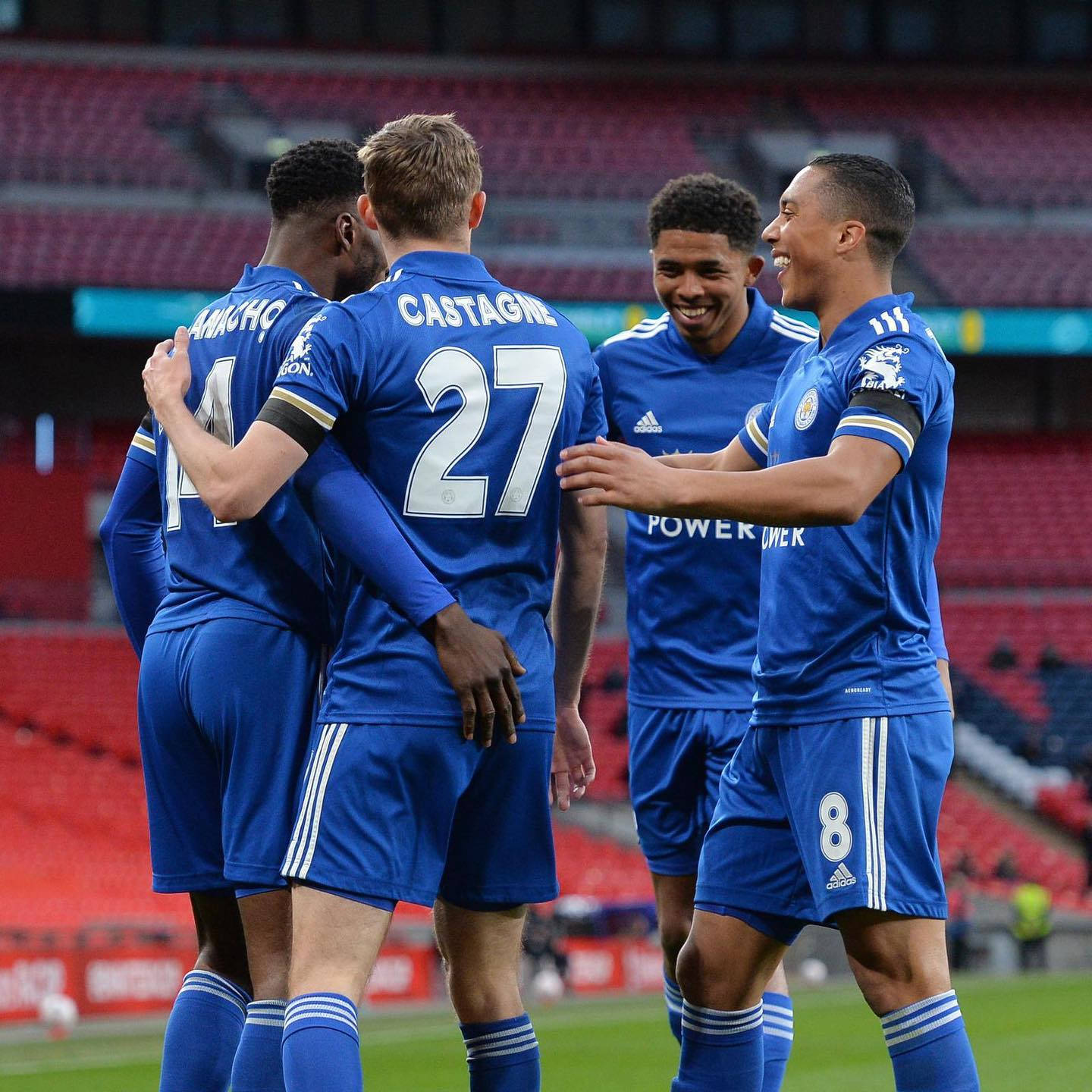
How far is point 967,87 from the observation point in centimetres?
2867

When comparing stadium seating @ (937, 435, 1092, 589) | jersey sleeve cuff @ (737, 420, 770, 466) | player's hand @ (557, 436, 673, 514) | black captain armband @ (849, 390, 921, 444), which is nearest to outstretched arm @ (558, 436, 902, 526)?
player's hand @ (557, 436, 673, 514)

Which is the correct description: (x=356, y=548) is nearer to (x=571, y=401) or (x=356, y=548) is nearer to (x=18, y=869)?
(x=571, y=401)

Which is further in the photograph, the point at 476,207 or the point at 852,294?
the point at 852,294

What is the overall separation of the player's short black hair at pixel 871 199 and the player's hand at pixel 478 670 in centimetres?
119

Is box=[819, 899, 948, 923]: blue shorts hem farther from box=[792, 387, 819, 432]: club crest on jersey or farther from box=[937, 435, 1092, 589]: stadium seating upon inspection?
box=[937, 435, 1092, 589]: stadium seating

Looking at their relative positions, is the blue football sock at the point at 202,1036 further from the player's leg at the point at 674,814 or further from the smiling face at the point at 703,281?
the smiling face at the point at 703,281

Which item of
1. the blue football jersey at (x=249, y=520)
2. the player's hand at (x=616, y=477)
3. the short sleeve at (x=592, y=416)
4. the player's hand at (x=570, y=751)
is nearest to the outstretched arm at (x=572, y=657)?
the player's hand at (x=570, y=751)

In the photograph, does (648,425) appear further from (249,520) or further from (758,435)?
(249,520)

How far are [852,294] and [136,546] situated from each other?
1784mm

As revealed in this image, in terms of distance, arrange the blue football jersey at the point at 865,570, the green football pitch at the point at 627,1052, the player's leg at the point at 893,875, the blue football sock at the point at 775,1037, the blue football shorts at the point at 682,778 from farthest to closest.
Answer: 1. the green football pitch at the point at 627,1052
2. the blue football shorts at the point at 682,778
3. the blue football sock at the point at 775,1037
4. the blue football jersey at the point at 865,570
5. the player's leg at the point at 893,875

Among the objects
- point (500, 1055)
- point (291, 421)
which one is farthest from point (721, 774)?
point (291, 421)

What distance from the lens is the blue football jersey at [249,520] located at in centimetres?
384

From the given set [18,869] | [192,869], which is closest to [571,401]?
[192,869]

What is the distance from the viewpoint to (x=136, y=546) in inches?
171
